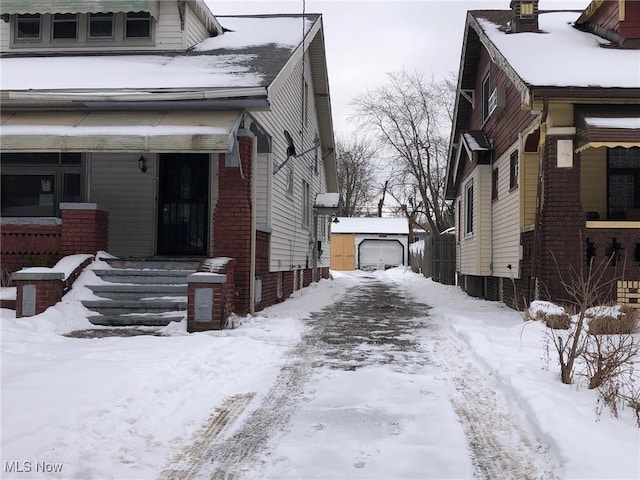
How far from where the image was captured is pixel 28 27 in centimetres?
1271

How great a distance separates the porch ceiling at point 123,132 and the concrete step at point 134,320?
259 cm

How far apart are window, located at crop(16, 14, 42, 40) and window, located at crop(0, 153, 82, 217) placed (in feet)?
10.5

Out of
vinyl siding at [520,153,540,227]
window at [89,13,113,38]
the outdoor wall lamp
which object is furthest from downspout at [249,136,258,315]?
window at [89,13,113,38]

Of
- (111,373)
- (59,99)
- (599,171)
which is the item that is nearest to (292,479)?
(111,373)

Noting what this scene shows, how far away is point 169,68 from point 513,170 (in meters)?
7.40

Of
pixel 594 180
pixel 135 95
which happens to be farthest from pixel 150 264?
pixel 594 180

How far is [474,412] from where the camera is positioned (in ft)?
15.3

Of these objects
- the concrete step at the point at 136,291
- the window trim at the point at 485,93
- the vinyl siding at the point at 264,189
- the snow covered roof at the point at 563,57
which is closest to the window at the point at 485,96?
the window trim at the point at 485,93

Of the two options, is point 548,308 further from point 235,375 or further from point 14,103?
point 14,103

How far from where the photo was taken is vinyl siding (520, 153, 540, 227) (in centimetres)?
1066

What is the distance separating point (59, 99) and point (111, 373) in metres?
6.05

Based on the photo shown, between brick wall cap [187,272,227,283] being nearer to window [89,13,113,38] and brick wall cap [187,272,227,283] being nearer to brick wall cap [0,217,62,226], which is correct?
brick wall cap [0,217,62,226]

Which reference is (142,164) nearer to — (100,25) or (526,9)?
(100,25)

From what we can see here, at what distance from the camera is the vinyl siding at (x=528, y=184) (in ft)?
35.0
